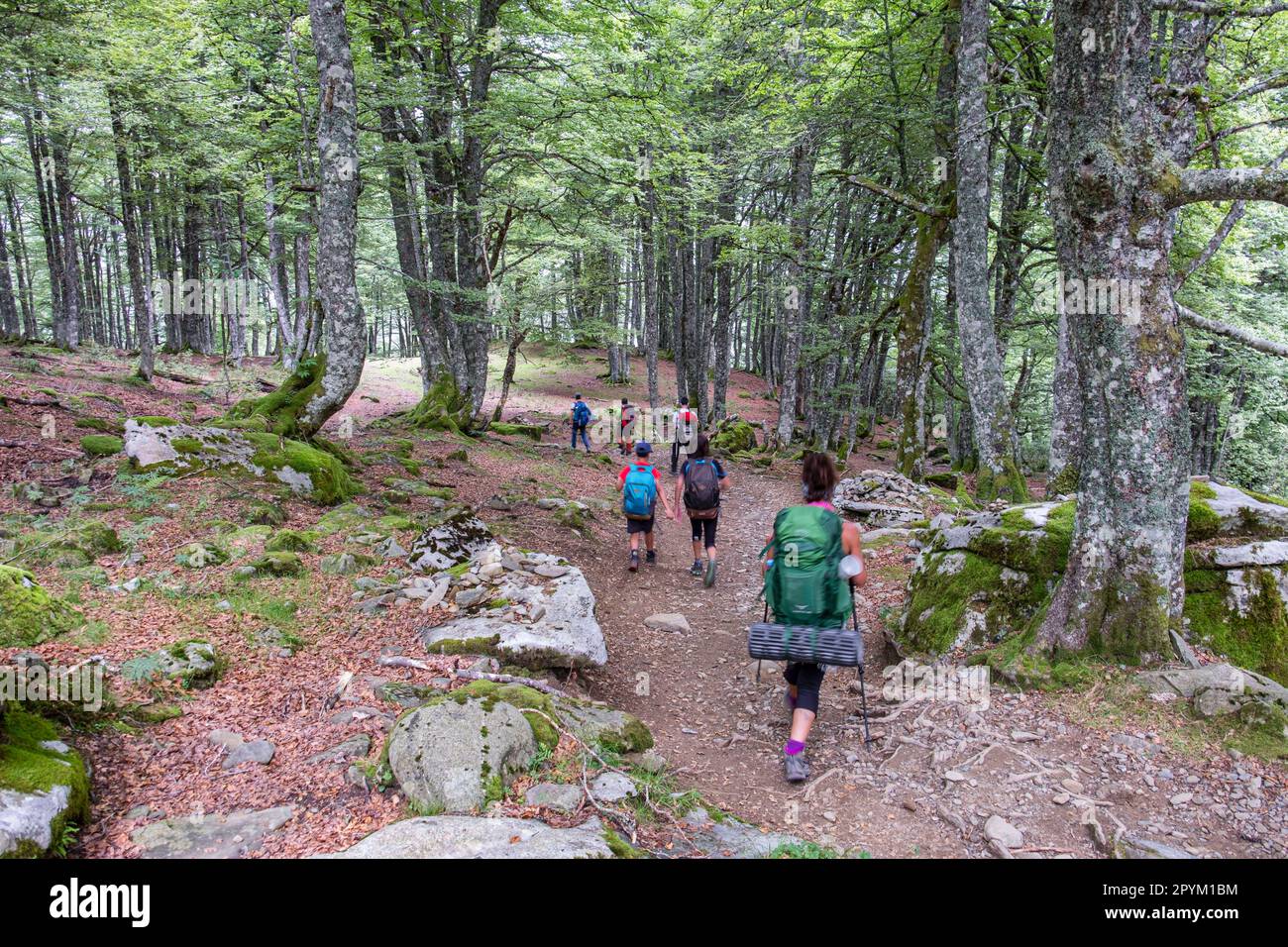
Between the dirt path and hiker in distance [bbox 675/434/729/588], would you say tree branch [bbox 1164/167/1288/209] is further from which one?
hiker in distance [bbox 675/434/729/588]

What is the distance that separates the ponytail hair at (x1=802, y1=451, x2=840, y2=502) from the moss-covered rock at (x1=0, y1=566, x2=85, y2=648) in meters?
5.56

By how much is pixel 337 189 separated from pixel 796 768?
9.14 meters

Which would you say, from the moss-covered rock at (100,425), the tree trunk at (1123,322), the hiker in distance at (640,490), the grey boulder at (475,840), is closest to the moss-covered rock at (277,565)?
the grey boulder at (475,840)

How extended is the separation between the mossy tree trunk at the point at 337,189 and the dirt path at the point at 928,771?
6104 mm

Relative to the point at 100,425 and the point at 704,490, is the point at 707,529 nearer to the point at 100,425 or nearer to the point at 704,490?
the point at 704,490

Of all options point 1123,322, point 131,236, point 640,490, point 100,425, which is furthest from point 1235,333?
point 131,236

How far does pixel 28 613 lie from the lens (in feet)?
15.0

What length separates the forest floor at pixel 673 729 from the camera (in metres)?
3.68

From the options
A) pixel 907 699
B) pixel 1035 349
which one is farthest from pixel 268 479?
pixel 1035 349

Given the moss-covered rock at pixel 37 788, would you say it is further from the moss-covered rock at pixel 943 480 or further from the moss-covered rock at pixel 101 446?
the moss-covered rock at pixel 943 480

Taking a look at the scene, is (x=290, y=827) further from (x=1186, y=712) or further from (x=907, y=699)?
(x=1186, y=712)

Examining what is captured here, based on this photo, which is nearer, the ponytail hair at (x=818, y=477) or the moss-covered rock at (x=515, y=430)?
the ponytail hair at (x=818, y=477)

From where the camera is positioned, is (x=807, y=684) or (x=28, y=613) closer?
(x=28, y=613)
